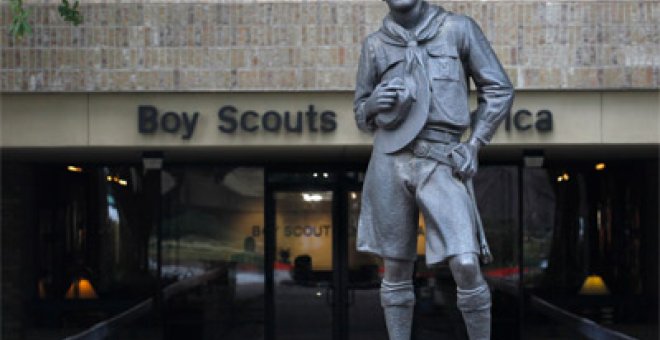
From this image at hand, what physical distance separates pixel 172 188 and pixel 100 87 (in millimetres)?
2872

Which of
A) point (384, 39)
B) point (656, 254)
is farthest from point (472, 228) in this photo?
point (656, 254)

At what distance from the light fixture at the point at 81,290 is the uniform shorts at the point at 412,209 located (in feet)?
31.5

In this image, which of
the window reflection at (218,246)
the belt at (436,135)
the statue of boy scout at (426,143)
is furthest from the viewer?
the window reflection at (218,246)

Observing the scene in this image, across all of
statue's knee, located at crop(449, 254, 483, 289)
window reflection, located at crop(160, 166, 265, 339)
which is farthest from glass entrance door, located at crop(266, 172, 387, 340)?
statue's knee, located at crop(449, 254, 483, 289)

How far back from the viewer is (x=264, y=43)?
11.8 metres

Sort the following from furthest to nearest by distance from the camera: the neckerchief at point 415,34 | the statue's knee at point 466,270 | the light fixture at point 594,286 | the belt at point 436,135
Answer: the light fixture at point 594,286 < the neckerchief at point 415,34 < the belt at point 436,135 < the statue's knee at point 466,270

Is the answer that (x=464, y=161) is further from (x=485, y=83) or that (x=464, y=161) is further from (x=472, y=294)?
(x=472, y=294)

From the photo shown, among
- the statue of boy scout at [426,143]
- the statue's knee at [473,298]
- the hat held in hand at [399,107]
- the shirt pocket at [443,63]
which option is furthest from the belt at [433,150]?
the statue's knee at [473,298]

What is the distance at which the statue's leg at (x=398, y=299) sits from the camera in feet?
20.1

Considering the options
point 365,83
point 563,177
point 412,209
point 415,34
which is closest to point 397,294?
point 412,209

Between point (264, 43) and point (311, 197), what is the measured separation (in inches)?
126

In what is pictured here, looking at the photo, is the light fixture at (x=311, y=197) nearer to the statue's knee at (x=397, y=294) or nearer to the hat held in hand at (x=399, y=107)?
the statue's knee at (x=397, y=294)

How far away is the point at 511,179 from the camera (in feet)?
46.9

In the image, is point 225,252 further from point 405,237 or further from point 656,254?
point 405,237
